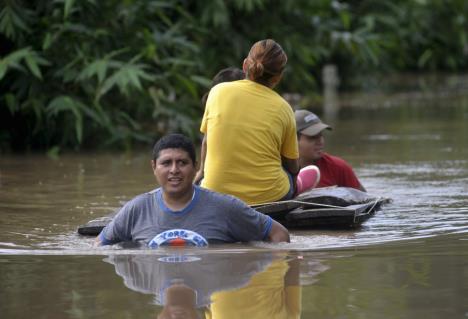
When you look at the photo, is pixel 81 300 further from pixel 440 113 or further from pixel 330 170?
pixel 440 113

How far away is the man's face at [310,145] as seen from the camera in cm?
984

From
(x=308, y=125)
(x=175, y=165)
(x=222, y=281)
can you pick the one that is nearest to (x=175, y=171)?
(x=175, y=165)

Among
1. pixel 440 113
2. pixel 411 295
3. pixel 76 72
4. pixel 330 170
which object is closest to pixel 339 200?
pixel 330 170

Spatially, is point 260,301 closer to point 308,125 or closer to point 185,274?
point 185,274

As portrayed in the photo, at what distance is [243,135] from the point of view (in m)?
8.34

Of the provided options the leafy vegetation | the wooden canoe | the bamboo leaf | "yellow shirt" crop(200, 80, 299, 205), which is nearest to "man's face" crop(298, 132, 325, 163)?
the wooden canoe

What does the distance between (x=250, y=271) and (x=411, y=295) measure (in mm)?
1185

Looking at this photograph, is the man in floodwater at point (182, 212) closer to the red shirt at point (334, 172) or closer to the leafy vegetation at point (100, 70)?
the red shirt at point (334, 172)

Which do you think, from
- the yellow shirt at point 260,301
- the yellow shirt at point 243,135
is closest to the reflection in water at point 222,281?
the yellow shirt at point 260,301

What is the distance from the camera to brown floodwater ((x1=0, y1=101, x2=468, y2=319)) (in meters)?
5.77

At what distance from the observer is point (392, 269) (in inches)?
267

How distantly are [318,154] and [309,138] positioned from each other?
7.7 inches

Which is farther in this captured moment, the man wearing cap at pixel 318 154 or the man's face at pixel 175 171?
the man wearing cap at pixel 318 154

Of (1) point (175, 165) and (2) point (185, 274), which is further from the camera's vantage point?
(1) point (175, 165)
